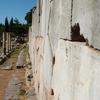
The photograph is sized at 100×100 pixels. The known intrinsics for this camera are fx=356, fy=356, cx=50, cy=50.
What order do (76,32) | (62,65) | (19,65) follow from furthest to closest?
(19,65) < (62,65) < (76,32)

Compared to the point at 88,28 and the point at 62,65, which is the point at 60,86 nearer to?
the point at 62,65

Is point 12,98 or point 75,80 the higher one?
point 75,80

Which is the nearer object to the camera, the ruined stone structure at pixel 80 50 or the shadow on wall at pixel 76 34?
the ruined stone structure at pixel 80 50

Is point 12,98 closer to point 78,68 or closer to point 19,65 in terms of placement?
point 78,68

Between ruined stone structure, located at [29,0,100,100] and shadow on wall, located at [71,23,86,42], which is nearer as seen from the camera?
ruined stone structure, located at [29,0,100,100]

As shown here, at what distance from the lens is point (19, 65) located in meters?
16.8

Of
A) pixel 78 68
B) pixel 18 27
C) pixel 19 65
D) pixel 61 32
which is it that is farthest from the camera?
pixel 18 27

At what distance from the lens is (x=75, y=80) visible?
2.29m

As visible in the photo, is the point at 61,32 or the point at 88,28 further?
the point at 61,32

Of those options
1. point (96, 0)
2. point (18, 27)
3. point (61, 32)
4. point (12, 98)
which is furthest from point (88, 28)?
point (18, 27)

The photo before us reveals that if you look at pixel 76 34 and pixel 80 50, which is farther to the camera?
pixel 76 34

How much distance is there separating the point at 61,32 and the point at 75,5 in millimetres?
598

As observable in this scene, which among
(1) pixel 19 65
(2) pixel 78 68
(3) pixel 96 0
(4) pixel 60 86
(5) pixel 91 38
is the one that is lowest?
(1) pixel 19 65

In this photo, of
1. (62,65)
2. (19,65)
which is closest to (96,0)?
(62,65)
